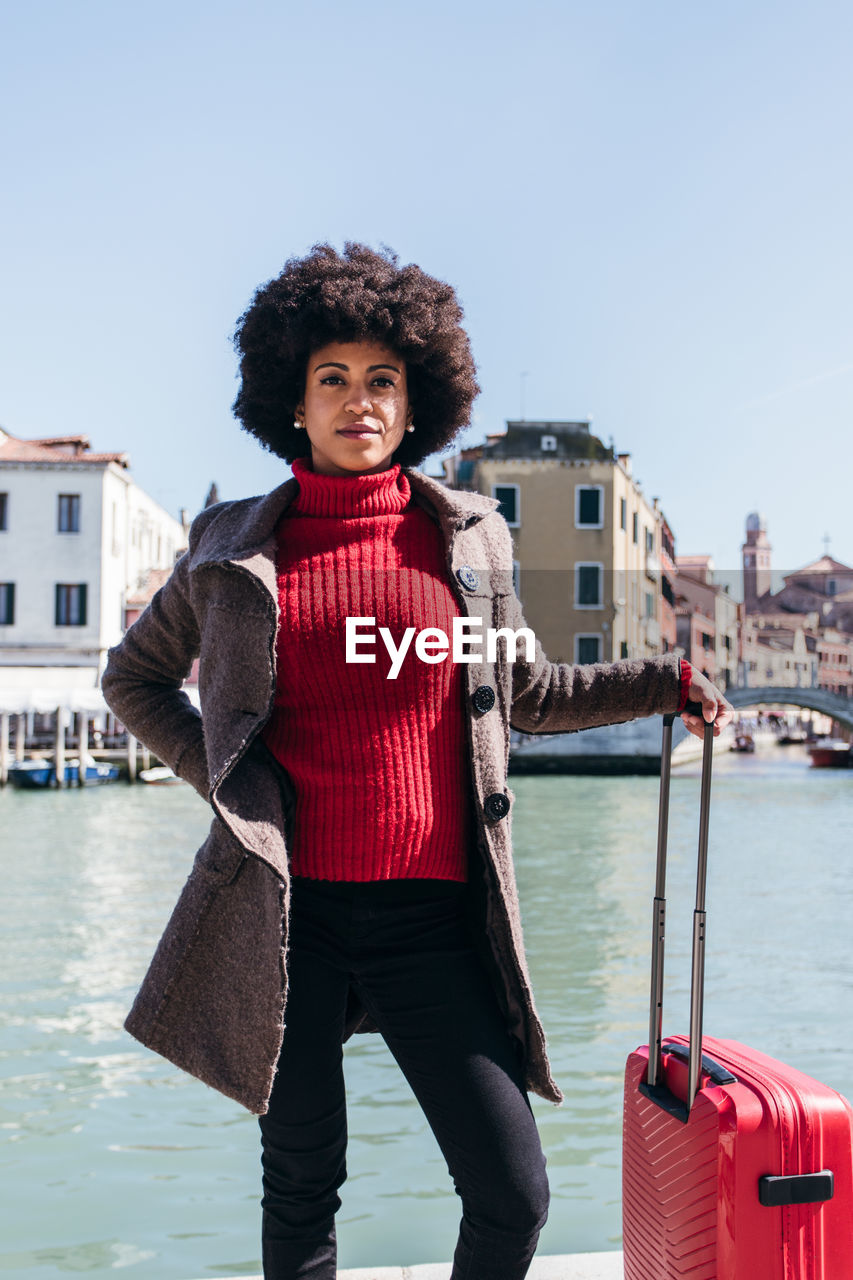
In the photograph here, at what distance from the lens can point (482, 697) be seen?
154 centimetres

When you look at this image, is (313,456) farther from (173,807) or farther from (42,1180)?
(173,807)

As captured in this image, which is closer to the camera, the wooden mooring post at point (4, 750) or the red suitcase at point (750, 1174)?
the red suitcase at point (750, 1174)

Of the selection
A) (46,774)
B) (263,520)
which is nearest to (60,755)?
(46,774)

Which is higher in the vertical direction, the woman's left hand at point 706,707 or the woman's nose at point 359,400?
the woman's nose at point 359,400

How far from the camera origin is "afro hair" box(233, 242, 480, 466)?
1.64m

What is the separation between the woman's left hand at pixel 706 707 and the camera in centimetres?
167

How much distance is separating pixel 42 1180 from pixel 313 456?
3.07 metres

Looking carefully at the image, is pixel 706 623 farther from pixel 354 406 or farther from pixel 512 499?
pixel 354 406

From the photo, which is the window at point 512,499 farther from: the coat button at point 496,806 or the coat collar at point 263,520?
the coat button at point 496,806

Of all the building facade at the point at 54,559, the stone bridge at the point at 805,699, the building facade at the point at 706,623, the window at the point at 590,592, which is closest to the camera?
the building facade at the point at 54,559

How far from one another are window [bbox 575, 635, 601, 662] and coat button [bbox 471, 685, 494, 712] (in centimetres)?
2823

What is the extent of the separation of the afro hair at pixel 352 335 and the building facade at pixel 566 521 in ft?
91.2

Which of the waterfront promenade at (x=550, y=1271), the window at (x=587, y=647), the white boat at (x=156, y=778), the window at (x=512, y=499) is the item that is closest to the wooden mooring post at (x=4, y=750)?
the white boat at (x=156, y=778)

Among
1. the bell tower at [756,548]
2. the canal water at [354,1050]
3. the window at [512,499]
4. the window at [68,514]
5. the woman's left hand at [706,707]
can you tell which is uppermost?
the bell tower at [756,548]
